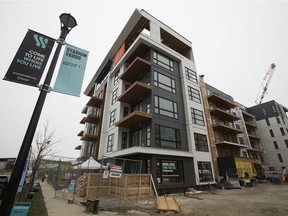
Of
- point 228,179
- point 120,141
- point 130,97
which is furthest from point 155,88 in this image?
point 228,179

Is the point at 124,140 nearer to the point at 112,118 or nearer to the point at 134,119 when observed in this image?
the point at 134,119

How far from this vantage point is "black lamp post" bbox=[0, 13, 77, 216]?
3.09 m

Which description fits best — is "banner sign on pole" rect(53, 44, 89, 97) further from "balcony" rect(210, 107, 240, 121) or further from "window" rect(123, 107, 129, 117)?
"balcony" rect(210, 107, 240, 121)

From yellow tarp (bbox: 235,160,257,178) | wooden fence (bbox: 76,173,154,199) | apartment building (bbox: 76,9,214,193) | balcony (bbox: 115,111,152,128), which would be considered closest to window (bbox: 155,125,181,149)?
apartment building (bbox: 76,9,214,193)

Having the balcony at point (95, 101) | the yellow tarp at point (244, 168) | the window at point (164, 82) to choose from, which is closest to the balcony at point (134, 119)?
the window at point (164, 82)

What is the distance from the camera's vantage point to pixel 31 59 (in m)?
4.70

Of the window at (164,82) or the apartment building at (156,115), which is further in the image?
the window at (164,82)

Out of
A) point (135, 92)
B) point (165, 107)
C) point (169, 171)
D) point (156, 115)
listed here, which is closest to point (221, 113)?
point (165, 107)

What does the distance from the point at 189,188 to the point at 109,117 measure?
15.8 m

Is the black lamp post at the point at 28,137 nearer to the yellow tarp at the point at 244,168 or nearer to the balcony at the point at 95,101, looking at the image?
the balcony at the point at 95,101

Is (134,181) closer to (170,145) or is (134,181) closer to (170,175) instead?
(170,175)

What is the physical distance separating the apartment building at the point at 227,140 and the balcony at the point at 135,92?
12561 millimetres

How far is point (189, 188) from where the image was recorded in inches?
680

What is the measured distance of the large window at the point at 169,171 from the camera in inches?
627
